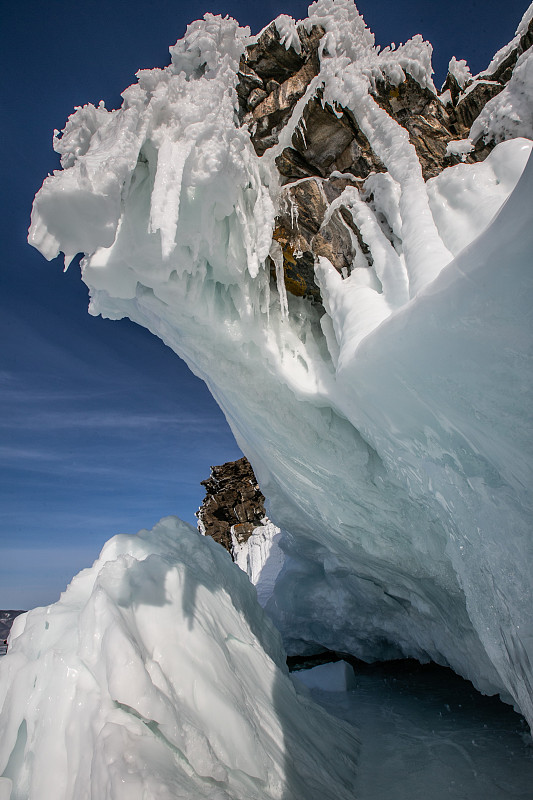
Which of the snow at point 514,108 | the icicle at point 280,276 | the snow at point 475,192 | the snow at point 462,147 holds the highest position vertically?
the snow at point 462,147

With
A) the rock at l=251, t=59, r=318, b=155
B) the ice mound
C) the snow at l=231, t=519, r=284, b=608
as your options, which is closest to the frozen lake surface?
the ice mound

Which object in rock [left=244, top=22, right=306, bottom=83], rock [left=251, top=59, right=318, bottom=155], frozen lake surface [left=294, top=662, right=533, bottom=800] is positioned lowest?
frozen lake surface [left=294, top=662, right=533, bottom=800]

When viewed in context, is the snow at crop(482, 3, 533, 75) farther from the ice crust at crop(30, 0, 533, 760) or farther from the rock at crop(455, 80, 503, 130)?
the ice crust at crop(30, 0, 533, 760)

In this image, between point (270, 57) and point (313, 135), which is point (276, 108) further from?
point (270, 57)

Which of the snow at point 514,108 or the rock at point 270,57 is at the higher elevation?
the rock at point 270,57

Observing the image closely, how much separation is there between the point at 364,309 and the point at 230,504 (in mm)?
15802

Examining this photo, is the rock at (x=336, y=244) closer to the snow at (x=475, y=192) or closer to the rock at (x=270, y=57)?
the snow at (x=475, y=192)

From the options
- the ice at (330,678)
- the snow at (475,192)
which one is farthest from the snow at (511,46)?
the ice at (330,678)

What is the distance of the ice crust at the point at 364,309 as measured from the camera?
2688 mm

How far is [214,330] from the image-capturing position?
4.66m

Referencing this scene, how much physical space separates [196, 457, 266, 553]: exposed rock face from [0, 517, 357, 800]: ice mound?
12.8 meters

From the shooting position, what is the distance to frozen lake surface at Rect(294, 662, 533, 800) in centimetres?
385

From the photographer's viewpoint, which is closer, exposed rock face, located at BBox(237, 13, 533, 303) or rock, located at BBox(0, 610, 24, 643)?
exposed rock face, located at BBox(237, 13, 533, 303)

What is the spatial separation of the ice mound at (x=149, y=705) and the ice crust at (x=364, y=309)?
7.21 feet
